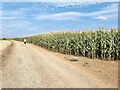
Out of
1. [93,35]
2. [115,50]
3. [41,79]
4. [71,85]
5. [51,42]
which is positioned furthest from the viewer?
[51,42]

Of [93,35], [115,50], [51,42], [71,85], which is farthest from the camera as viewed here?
[51,42]

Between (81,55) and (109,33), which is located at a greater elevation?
(109,33)

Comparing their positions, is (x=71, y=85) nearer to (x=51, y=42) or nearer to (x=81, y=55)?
(x=81, y=55)

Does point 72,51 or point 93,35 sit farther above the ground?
point 93,35

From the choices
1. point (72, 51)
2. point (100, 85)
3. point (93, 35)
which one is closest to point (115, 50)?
point (93, 35)

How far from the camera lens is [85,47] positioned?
31.9 meters

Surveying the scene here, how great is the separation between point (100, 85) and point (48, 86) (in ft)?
7.74

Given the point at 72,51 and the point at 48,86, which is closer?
the point at 48,86

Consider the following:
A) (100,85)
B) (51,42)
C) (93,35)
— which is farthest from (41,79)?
(51,42)

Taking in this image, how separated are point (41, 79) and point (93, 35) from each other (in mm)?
14648

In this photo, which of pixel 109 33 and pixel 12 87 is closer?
pixel 12 87

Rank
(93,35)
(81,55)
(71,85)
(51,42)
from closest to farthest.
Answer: (71,85)
(93,35)
(81,55)
(51,42)

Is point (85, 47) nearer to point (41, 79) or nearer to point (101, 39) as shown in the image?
point (101, 39)

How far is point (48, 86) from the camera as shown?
14820 millimetres
